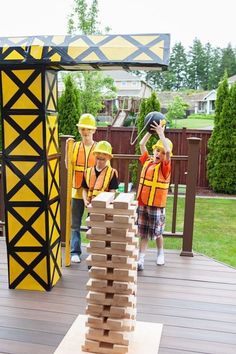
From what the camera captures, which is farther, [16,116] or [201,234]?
[201,234]

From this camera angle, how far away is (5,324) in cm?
250

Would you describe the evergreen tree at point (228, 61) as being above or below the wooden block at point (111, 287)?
above

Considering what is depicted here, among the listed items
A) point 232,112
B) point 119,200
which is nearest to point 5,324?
point 119,200

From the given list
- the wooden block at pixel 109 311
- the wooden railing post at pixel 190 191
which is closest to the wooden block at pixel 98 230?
the wooden block at pixel 109 311

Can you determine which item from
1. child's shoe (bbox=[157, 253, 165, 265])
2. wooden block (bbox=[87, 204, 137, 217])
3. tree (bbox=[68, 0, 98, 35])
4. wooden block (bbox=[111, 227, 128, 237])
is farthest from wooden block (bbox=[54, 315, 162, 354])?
tree (bbox=[68, 0, 98, 35])

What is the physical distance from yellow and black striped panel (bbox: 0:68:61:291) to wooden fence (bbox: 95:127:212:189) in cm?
644

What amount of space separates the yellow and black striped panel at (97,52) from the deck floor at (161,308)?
68.0 inches

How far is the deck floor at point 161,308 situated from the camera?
7.63ft

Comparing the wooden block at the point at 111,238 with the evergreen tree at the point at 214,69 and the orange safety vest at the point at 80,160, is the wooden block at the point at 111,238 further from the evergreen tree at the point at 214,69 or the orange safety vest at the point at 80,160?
the evergreen tree at the point at 214,69

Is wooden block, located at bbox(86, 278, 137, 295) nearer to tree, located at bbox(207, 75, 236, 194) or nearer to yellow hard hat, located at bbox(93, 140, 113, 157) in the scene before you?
yellow hard hat, located at bbox(93, 140, 113, 157)

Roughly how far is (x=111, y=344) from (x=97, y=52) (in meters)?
1.85

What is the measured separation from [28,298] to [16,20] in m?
14.5

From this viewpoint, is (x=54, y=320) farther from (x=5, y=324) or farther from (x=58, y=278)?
(x=58, y=278)

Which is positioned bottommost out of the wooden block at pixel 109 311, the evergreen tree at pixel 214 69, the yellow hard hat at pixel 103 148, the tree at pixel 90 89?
the wooden block at pixel 109 311
